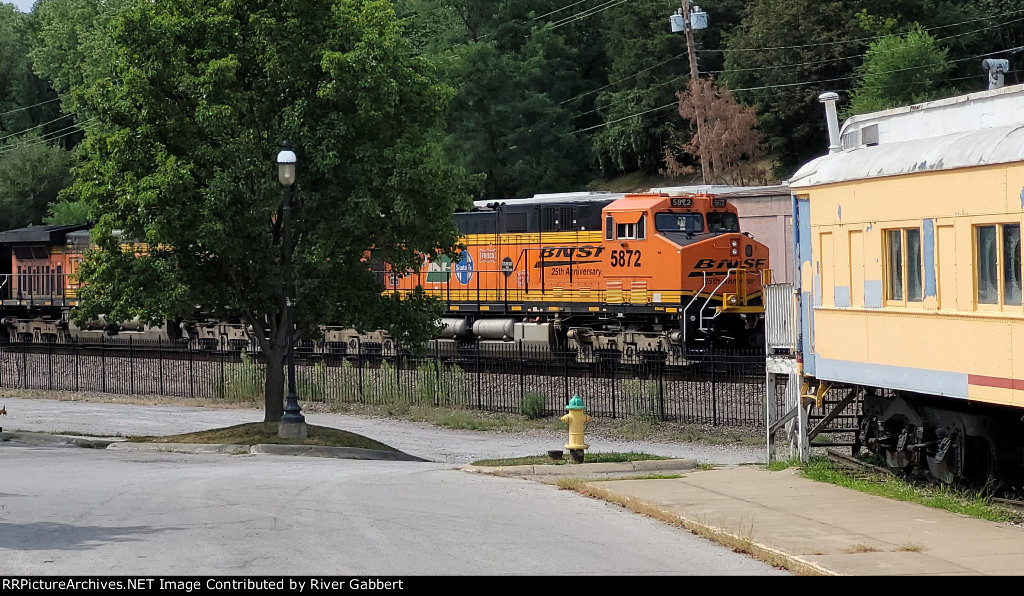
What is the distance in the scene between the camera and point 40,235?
155 ft

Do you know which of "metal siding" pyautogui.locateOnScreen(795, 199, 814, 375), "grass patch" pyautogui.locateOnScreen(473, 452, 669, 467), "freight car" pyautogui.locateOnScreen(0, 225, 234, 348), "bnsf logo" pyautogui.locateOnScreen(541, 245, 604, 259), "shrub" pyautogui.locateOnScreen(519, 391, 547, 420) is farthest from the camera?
"freight car" pyautogui.locateOnScreen(0, 225, 234, 348)

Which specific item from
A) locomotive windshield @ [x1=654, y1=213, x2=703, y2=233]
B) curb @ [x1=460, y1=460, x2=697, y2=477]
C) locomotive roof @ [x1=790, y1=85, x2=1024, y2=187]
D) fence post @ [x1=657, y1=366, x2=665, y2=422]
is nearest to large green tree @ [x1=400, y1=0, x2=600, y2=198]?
locomotive windshield @ [x1=654, y1=213, x2=703, y2=233]

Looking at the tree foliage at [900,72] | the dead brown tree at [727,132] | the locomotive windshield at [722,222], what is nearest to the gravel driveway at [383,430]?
the locomotive windshield at [722,222]

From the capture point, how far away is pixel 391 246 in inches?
874

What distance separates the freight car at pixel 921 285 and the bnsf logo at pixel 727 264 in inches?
558

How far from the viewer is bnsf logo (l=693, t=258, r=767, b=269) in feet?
100

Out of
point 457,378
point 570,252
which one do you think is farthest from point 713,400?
point 570,252

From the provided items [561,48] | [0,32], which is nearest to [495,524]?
[561,48]

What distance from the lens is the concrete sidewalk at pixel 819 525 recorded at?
9.35m

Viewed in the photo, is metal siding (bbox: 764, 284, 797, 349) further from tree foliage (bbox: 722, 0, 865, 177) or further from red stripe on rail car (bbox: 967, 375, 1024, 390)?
tree foliage (bbox: 722, 0, 865, 177)

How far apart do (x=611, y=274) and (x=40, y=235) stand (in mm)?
25608

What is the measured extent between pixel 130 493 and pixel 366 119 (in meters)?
9.18

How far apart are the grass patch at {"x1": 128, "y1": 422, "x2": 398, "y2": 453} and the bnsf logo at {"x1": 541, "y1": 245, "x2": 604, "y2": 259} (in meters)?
11.4
